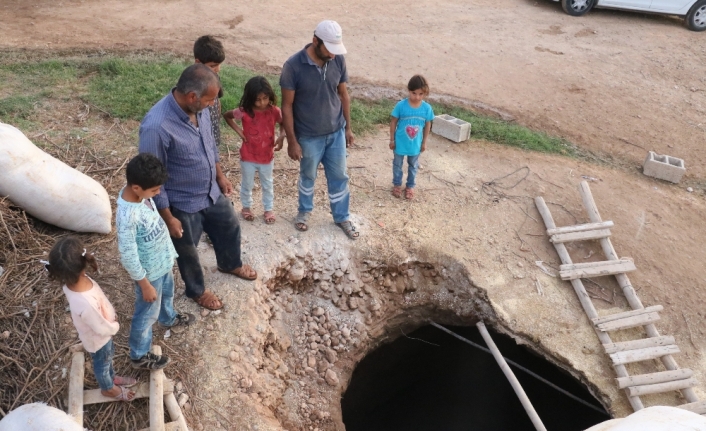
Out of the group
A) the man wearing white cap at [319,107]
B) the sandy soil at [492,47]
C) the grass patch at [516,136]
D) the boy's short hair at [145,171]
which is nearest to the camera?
the boy's short hair at [145,171]

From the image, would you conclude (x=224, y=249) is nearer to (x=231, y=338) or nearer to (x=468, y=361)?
(x=231, y=338)

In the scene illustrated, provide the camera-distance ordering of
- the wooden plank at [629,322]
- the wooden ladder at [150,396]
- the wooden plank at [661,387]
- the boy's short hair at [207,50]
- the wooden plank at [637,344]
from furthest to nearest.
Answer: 1. the wooden plank at [629,322]
2. the wooden plank at [637,344]
3. the wooden plank at [661,387]
4. the boy's short hair at [207,50]
5. the wooden ladder at [150,396]

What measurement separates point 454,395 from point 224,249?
3043 millimetres

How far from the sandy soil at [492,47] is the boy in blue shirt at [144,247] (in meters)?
6.02

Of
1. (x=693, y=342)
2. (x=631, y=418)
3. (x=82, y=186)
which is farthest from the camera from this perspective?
(x=693, y=342)

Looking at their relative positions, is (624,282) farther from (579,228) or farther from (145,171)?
(145,171)

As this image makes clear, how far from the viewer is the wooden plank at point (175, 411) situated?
10.4ft

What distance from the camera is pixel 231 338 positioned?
3842 millimetres

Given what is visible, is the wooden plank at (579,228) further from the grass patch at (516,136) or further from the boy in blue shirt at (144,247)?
the boy in blue shirt at (144,247)

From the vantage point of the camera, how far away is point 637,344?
14.5ft

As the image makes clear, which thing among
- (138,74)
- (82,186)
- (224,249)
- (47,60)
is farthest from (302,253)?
(47,60)

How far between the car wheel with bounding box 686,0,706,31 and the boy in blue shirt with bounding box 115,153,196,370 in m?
12.6

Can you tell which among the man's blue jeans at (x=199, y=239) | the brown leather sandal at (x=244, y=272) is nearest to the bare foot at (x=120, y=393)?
the man's blue jeans at (x=199, y=239)

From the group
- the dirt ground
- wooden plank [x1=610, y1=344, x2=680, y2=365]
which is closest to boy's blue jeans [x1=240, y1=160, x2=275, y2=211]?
the dirt ground
